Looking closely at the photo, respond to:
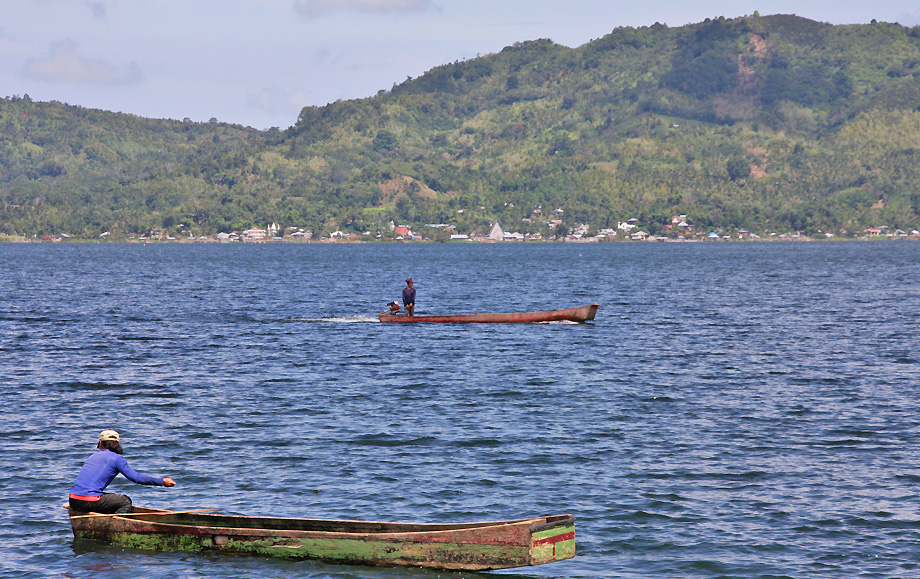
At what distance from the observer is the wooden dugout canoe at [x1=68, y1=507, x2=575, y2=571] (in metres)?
15.6

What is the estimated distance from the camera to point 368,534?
16.4 meters

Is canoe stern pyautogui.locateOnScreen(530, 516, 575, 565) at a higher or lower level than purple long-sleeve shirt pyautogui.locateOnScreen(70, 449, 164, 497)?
lower

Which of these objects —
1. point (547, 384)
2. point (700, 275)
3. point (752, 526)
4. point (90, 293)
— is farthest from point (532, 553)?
point (700, 275)

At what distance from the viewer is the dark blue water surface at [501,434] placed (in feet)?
60.7

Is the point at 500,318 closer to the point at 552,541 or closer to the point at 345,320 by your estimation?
the point at 345,320

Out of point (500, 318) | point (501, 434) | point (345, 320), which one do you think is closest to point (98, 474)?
point (501, 434)

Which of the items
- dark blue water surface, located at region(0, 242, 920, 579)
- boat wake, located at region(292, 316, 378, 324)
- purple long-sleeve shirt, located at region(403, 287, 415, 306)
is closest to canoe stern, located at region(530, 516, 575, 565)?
dark blue water surface, located at region(0, 242, 920, 579)

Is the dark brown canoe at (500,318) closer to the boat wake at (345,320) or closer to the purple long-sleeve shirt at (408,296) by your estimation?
the purple long-sleeve shirt at (408,296)

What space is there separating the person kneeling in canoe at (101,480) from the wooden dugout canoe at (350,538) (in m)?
0.25

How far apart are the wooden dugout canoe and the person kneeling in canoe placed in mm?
250

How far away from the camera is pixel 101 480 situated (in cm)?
1825

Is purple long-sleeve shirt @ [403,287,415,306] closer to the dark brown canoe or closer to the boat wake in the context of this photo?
the dark brown canoe

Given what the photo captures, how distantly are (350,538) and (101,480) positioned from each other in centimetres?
558

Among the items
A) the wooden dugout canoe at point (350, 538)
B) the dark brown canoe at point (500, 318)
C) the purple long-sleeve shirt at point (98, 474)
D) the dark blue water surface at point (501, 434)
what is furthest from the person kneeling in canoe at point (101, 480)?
the dark brown canoe at point (500, 318)
